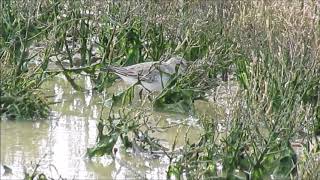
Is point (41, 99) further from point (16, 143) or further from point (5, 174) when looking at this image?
point (5, 174)

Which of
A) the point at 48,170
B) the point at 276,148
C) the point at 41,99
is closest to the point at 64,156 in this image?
the point at 48,170

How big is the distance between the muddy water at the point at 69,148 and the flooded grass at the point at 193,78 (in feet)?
0.22

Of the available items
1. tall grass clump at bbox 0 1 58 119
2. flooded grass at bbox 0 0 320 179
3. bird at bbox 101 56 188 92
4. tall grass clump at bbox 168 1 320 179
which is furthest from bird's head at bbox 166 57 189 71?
tall grass clump at bbox 0 1 58 119

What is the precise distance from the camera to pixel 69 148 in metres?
7.34

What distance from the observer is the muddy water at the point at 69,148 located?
679 cm

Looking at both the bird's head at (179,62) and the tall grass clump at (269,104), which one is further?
the bird's head at (179,62)

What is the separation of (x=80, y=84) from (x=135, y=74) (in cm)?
107

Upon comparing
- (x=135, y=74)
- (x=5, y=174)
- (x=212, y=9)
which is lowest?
(x=5, y=174)

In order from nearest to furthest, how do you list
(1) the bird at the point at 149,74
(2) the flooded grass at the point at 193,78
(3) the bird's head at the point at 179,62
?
(2) the flooded grass at the point at 193,78 → (1) the bird at the point at 149,74 → (3) the bird's head at the point at 179,62

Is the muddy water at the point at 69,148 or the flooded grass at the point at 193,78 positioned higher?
the flooded grass at the point at 193,78

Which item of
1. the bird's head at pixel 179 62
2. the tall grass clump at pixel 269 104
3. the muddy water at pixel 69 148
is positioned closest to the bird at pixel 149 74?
the bird's head at pixel 179 62

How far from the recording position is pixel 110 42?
32.3 ft

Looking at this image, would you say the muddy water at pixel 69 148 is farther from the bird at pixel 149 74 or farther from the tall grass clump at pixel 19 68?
the bird at pixel 149 74

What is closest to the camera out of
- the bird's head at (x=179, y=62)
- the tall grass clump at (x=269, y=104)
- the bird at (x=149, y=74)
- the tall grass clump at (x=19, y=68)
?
the tall grass clump at (x=269, y=104)
